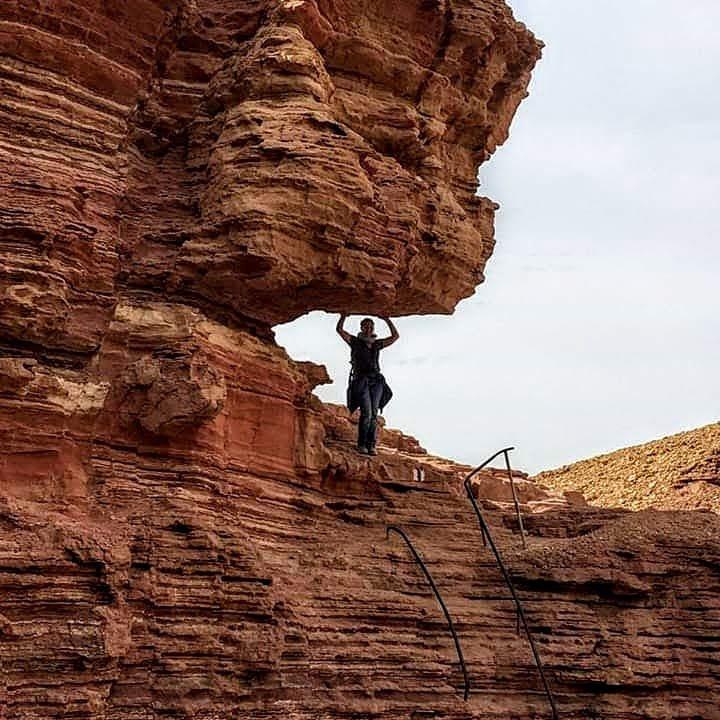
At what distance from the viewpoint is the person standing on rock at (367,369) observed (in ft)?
56.1

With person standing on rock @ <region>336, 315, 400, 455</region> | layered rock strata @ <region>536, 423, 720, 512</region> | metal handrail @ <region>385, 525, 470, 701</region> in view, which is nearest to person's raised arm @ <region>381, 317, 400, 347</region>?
person standing on rock @ <region>336, 315, 400, 455</region>

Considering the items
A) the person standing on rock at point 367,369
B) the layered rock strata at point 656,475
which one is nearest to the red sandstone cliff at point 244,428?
the person standing on rock at point 367,369

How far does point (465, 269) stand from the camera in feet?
57.9

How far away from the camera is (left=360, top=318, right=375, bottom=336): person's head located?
1743 cm

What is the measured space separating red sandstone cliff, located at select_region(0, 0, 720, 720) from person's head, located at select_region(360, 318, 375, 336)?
568mm

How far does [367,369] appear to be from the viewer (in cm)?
1742

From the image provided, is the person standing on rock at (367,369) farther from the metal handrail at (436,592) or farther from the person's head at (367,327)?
the metal handrail at (436,592)

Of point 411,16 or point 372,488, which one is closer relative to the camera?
point 372,488

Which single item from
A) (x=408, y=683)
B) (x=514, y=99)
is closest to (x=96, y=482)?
(x=408, y=683)

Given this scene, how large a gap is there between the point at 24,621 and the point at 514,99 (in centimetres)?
1440

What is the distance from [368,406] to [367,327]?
146 centimetres

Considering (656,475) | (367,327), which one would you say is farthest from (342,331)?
(656,475)

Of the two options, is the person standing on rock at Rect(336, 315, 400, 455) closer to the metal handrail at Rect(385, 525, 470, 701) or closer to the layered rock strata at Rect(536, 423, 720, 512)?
the metal handrail at Rect(385, 525, 470, 701)

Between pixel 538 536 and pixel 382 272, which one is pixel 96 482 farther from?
pixel 538 536
